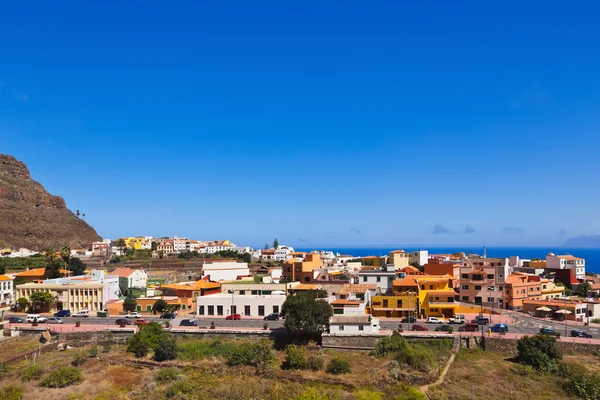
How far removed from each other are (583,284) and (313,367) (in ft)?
173

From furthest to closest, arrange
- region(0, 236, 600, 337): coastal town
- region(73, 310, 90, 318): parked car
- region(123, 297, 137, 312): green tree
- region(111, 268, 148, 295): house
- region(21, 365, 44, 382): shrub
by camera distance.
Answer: region(111, 268, 148, 295): house
region(123, 297, 137, 312): green tree
region(73, 310, 90, 318): parked car
region(0, 236, 600, 337): coastal town
region(21, 365, 44, 382): shrub

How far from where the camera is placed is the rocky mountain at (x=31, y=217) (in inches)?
5433

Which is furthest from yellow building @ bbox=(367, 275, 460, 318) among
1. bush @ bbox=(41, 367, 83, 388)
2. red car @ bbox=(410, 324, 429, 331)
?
bush @ bbox=(41, 367, 83, 388)

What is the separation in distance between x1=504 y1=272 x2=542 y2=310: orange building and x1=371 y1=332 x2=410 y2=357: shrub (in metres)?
24.4

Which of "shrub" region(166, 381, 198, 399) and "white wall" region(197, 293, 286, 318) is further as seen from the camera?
"white wall" region(197, 293, 286, 318)

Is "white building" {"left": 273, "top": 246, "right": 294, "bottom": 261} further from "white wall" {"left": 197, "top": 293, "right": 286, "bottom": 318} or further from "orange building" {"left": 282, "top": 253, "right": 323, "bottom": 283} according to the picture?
"white wall" {"left": 197, "top": 293, "right": 286, "bottom": 318}

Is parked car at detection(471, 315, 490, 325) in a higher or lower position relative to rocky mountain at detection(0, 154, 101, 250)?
lower

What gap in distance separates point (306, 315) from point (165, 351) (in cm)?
1272

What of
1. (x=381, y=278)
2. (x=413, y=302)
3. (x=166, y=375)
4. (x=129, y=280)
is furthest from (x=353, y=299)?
(x=129, y=280)

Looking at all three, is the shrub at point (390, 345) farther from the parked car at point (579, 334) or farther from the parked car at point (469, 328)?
the parked car at point (579, 334)

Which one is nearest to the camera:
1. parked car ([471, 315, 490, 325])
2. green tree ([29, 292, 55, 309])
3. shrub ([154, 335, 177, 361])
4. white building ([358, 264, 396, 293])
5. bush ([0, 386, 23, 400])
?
bush ([0, 386, 23, 400])

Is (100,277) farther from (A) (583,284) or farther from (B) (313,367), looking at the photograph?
(A) (583,284)

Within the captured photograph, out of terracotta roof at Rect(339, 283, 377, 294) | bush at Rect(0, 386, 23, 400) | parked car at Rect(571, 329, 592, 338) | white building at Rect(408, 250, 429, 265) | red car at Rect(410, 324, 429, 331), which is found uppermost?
white building at Rect(408, 250, 429, 265)

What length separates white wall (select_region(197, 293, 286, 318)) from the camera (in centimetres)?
5391
